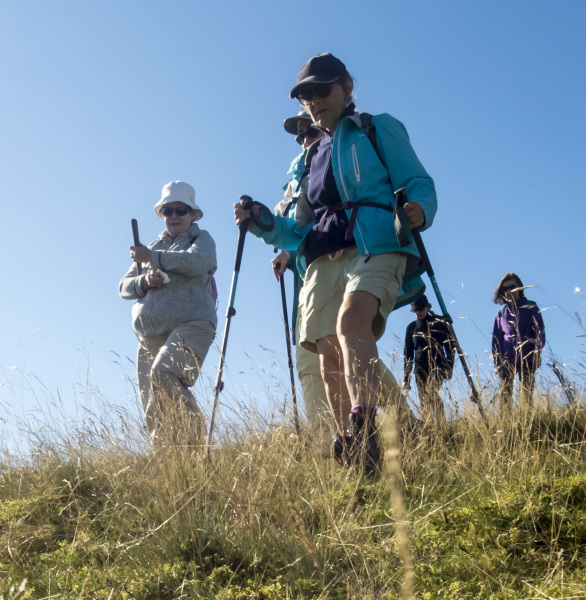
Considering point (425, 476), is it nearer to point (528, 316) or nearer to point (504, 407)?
point (504, 407)

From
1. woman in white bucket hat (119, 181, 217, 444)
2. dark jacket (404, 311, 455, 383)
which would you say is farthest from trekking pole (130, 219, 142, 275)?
dark jacket (404, 311, 455, 383)

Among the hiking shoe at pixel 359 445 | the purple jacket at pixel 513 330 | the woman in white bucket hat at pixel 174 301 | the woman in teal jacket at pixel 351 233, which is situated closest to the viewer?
the hiking shoe at pixel 359 445

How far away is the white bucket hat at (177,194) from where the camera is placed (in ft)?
20.3

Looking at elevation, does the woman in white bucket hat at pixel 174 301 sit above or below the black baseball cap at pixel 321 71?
below

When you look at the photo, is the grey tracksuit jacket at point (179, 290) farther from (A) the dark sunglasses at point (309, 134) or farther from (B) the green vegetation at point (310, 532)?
(B) the green vegetation at point (310, 532)

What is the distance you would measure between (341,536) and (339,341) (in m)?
1.44

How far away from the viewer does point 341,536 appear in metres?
2.52

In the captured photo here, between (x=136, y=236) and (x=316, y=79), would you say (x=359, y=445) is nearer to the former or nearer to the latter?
(x=316, y=79)

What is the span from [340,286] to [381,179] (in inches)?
25.7

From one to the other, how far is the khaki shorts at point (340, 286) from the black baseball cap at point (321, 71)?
3.26 feet

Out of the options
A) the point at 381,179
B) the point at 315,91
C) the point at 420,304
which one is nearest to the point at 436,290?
the point at 381,179

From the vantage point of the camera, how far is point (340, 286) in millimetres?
4102

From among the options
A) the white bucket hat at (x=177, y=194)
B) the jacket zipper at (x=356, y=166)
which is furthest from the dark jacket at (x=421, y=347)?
the jacket zipper at (x=356, y=166)

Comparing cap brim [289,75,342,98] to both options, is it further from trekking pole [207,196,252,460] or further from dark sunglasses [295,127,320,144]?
dark sunglasses [295,127,320,144]
